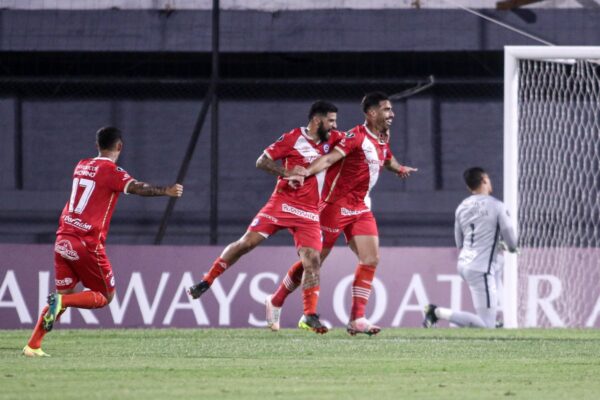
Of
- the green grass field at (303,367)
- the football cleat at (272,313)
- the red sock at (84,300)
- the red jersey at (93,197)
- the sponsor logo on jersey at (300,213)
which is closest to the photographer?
the green grass field at (303,367)

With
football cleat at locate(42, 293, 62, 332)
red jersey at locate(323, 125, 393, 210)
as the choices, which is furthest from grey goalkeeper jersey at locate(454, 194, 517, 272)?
football cleat at locate(42, 293, 62, 332)

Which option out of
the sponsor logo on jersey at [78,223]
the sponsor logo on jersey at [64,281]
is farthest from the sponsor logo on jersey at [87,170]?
the sponsor logo on jersey at [64,281]

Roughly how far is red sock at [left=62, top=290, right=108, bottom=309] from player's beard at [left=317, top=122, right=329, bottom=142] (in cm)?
277

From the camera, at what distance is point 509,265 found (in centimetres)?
1428

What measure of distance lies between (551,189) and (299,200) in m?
6.63

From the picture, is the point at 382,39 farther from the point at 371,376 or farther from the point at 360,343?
the point at 371,376

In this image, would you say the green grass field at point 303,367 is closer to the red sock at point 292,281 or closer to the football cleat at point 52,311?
the football cleat at point 52,311

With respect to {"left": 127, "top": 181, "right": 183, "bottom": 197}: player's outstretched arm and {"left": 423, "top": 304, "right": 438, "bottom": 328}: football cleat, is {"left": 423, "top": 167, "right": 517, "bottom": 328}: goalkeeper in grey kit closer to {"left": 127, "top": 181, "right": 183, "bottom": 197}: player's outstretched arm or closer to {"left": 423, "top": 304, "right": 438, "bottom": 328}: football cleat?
{"left": 423, "top": 304, "right": 438, "bottom": 328}: football cleat

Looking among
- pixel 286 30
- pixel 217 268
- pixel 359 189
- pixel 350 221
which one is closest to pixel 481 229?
pixel 359 189

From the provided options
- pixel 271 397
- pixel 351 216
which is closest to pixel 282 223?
pixel 351 216

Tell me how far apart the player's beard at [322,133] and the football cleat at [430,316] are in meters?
2.82

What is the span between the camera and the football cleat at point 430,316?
1384 centimetres

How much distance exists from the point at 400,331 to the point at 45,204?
898cm

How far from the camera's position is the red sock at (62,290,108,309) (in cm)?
948
